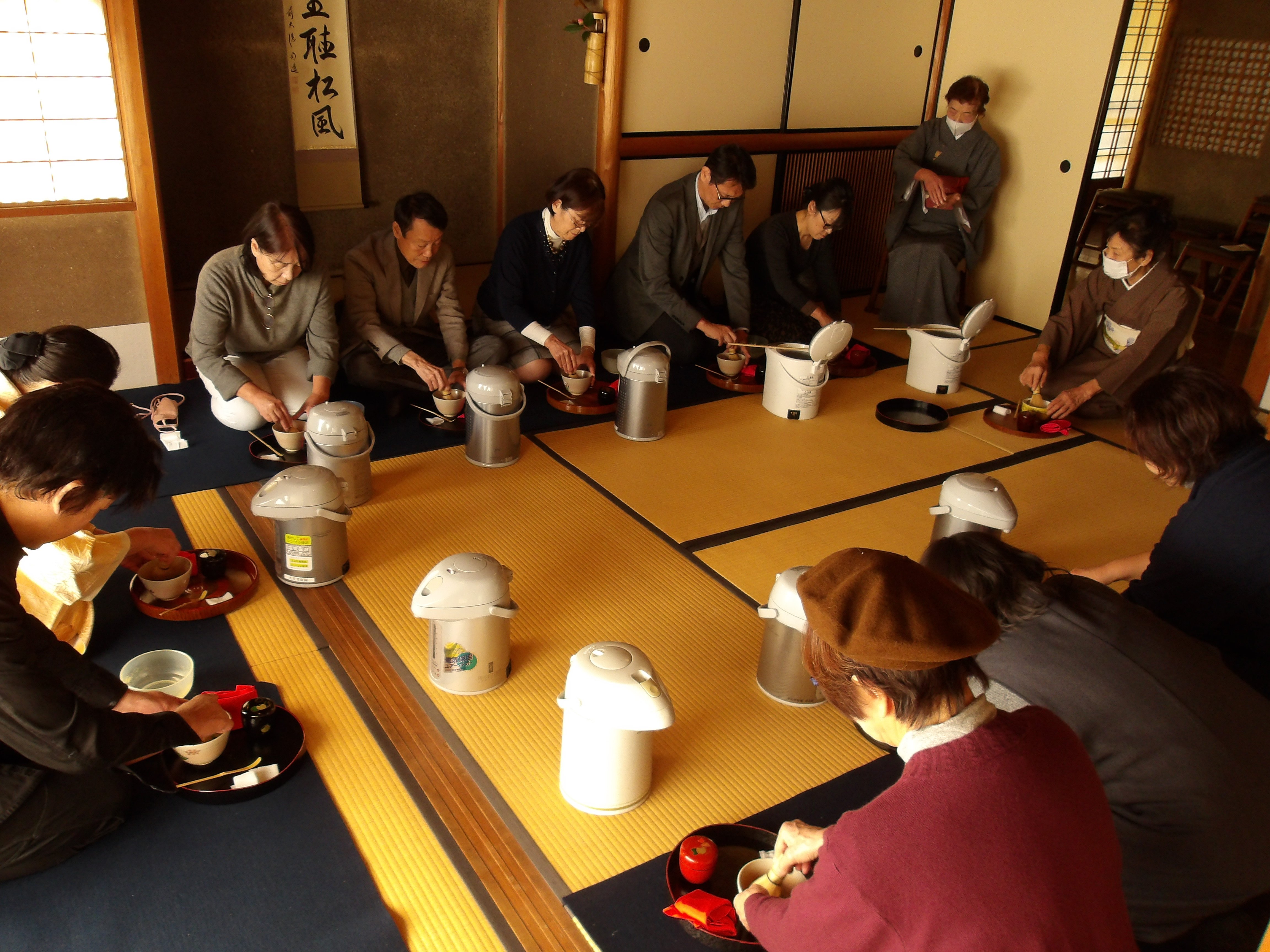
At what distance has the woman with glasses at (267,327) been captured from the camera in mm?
3289

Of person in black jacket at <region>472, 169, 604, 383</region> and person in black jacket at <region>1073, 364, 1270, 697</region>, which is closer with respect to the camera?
person in black jacket at <region>1073, 364, 1270, 697</region>

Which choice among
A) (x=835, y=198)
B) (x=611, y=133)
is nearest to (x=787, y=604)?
(x=835, y=198)

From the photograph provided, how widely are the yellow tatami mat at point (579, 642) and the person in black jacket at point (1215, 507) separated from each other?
0.83 metres

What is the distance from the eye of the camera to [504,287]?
4137mm

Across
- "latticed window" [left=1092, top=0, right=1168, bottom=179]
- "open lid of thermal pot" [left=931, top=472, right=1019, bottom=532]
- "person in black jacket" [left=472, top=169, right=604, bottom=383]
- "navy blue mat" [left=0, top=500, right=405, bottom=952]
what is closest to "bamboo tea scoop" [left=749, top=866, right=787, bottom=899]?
"navy blue mat" [left=0, top=500, right=405, bottom=952]

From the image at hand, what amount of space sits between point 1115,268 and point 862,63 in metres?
2.17

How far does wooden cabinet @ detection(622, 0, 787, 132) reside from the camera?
4.68 meters

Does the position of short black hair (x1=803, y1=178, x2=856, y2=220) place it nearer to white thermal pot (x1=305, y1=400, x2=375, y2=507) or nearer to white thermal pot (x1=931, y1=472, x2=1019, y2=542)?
white thermal pot (x1=931, y1=472, x2=1019, y2=542)

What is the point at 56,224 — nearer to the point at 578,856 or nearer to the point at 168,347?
the point at 168,347

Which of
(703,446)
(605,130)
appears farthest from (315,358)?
(605,130)

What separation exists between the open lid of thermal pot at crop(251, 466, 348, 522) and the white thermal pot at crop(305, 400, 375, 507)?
0.41 m

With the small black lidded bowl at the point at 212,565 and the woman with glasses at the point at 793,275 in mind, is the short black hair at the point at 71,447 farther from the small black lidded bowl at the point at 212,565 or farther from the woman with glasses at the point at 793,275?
the woman with glasses at the point at 793,275

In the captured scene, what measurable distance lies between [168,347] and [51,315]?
42 cm

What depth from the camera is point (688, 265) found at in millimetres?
4641
